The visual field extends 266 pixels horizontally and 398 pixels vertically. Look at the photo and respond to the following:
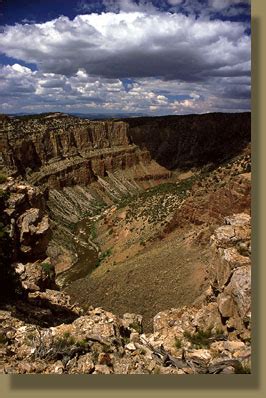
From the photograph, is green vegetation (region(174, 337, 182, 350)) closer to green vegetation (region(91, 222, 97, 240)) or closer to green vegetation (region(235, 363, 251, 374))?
green vegetation (region(235, 363, 251, 374))

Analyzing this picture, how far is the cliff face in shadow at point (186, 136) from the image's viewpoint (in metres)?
82.0

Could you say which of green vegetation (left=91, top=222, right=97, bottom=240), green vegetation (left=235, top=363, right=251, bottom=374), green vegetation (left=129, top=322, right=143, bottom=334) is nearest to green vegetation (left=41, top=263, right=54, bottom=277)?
green vegetation (left=129, top=322, right=143, bottom=334)

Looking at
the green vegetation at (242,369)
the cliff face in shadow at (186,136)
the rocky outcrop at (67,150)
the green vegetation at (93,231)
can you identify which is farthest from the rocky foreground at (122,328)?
the cliff face in shadow at (186,136)

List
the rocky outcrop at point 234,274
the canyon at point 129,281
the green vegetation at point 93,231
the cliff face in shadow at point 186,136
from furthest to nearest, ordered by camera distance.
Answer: the cliff face in shadow at point 186,136
the green vegetation at point 93,231
the rocky outcrop at point 234,274
the canyon at point 129,281

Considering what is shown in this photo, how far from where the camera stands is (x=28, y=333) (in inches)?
449

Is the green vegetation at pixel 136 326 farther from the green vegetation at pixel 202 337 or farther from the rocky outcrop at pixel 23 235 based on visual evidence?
the rocky outcrop at pixel 23 235

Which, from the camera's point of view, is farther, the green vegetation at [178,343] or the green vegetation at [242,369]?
the green vegetation at [178,343]

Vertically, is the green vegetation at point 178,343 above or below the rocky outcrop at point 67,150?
below

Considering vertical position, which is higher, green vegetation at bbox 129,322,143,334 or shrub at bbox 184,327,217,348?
shrub at bbox 184,327,217,348

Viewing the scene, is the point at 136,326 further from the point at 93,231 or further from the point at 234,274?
the point at 93,231

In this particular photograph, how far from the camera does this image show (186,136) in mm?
87500

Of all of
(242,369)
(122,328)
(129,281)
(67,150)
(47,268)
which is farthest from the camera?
(67,150)

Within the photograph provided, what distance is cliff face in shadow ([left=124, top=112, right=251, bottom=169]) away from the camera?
8200 centimetres

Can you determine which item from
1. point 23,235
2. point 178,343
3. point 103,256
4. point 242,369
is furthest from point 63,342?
point 103,256
